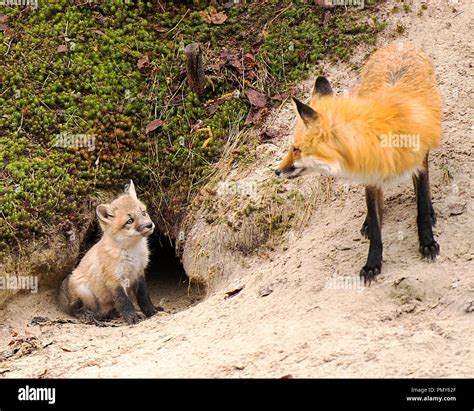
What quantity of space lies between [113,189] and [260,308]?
3.28m

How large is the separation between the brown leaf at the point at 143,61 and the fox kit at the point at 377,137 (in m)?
3.46

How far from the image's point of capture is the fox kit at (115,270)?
8594mm

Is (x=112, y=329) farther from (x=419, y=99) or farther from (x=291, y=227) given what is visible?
(x=419, y=99)

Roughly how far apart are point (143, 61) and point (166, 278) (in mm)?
3096

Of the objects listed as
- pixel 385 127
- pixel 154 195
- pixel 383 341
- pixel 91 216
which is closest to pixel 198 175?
pixel 154 195

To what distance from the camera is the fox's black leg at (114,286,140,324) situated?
857cm

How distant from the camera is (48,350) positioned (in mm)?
7449

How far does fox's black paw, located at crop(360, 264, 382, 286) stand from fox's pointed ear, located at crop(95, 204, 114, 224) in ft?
10.6
